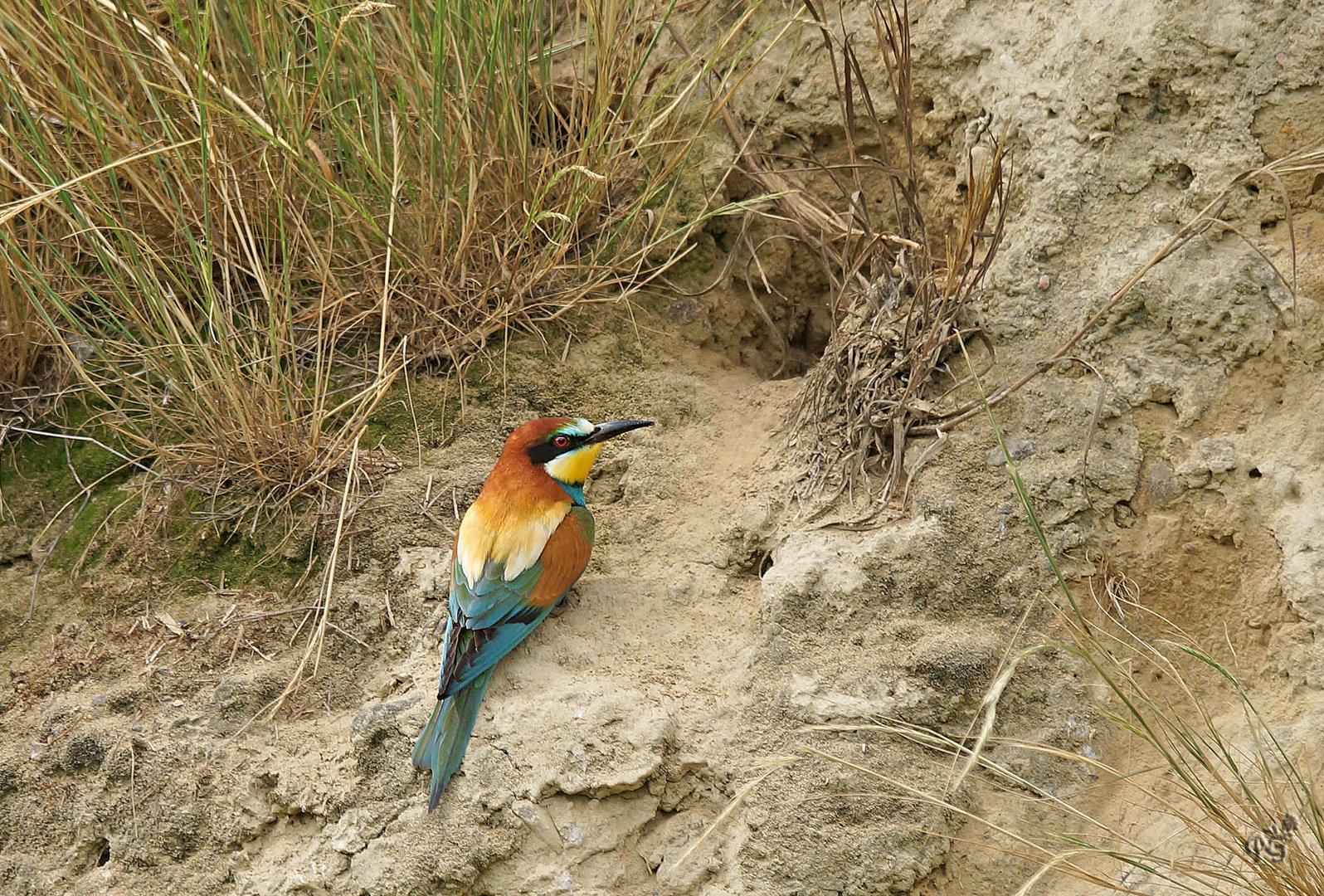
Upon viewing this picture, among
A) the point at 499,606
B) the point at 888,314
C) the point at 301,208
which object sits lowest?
the point at 499,606

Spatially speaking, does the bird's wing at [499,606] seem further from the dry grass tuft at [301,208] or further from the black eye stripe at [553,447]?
Result: the dry grass tuft at [301,208]

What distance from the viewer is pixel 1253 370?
2.68 meters

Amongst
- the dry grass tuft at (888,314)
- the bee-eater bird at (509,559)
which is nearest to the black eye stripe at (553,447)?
the bee-eater bird at (509,559)

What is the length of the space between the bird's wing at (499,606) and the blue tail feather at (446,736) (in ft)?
0.11

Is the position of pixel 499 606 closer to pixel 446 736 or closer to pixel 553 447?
pixel 446 736

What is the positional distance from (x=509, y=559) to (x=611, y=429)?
49 centimetres

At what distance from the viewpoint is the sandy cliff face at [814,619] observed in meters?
2.47

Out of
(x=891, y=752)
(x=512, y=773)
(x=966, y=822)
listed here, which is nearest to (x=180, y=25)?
(x=512, y=773)

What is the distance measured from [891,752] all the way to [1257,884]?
69 cm

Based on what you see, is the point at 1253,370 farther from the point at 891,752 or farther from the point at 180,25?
the point at 180,25

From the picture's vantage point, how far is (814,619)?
270 centimetres

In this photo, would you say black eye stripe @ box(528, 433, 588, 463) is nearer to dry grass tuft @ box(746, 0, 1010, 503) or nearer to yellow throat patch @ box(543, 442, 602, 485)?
yellow throat patch @ box(543, 442, 602, 485)

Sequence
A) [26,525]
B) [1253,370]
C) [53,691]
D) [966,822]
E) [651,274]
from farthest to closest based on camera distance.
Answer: [651,274] < [26,525] < [53,691] < [1253,370] < [966,822]

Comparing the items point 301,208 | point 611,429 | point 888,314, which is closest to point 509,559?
point 611,429
